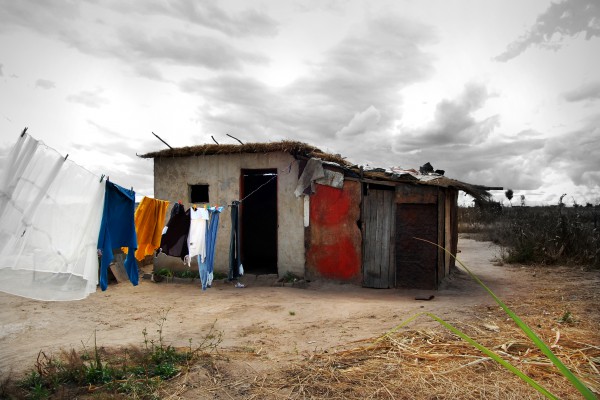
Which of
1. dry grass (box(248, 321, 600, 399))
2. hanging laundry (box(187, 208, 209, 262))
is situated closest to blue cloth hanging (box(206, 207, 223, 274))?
hanging laundry (box(187, 208, 209, 262))

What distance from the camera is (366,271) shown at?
30.2 feet

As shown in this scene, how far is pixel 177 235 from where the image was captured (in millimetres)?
7738

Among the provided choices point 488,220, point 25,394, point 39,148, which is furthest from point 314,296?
point 488,220

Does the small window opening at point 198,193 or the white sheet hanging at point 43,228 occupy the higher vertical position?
the small window opening at point 198,193

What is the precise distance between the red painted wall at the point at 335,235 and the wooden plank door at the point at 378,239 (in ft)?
0.61

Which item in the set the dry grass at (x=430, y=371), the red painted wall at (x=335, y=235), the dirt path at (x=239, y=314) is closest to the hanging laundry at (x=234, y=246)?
the dirt path at (x=239, y=314)

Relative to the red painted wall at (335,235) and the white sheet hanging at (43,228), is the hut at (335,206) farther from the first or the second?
the white sheet hanging at (43,228)

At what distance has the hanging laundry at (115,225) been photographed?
4176 millimetres

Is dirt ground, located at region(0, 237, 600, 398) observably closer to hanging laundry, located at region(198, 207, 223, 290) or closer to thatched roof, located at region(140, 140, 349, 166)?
hanging laundry, located at region(198, 207, 223, 290)

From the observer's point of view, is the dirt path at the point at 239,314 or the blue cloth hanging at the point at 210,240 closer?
the dirt path at the point at 239,314

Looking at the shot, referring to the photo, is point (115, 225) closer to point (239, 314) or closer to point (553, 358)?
point (239, 314)

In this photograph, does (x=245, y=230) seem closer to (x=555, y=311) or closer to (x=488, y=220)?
(x=555, y=311)

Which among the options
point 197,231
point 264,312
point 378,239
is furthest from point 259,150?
point 264,312

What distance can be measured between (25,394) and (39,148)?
2.28 metres
